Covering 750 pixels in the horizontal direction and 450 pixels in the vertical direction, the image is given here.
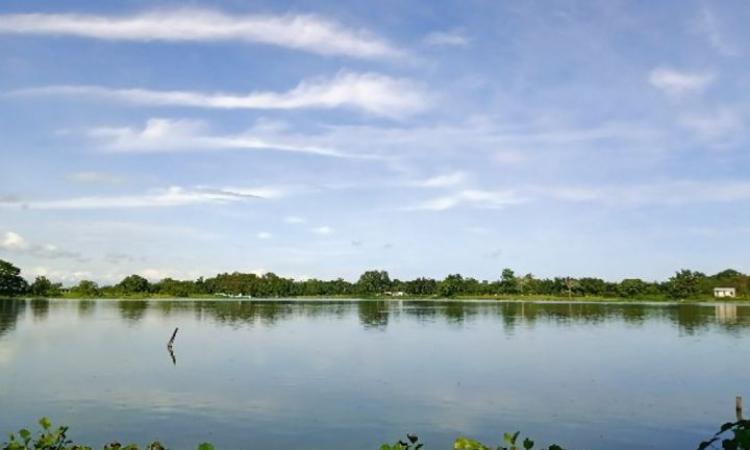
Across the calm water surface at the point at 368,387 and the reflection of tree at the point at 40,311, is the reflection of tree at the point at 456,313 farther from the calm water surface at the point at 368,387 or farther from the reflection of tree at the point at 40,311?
the reflection of tree at the point at 40,311

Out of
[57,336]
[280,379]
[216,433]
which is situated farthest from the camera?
[57,336]

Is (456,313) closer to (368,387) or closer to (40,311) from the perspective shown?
(40,311)

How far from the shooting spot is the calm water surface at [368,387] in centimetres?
2905

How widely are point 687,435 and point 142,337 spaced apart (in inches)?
2392

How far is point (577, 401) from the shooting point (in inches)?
1444

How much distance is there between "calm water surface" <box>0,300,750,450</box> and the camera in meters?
29.0

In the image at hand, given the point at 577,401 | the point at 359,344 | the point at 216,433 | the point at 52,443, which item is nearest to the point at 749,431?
the point at 52,443

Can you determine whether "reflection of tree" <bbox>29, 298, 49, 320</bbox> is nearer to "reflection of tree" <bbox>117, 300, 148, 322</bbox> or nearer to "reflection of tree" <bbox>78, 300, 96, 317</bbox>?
"reflection of tree" <bbox>78, 300, 96, 317</bbox>

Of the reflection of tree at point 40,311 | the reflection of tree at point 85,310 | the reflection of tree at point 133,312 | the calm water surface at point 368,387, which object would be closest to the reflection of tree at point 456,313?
the calm water surface at point 368,387

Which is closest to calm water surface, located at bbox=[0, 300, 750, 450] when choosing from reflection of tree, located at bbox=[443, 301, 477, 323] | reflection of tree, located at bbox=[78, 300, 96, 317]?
reflection of tree, located at bbox=[443, 301, 477, 323]

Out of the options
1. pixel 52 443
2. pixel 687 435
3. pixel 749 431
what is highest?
pixel 749 431

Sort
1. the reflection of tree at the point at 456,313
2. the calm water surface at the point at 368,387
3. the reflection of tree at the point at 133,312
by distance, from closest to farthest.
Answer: the calm water surface at the point at 368,387 → the reflection of tree at the point at 133,312 → the reflection of tree at the point at 456,313

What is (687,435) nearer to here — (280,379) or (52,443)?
(280,379)

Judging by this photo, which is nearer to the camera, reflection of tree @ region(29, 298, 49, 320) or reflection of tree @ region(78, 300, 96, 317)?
reflection of tree @ region(29, 298, 49, 320)
